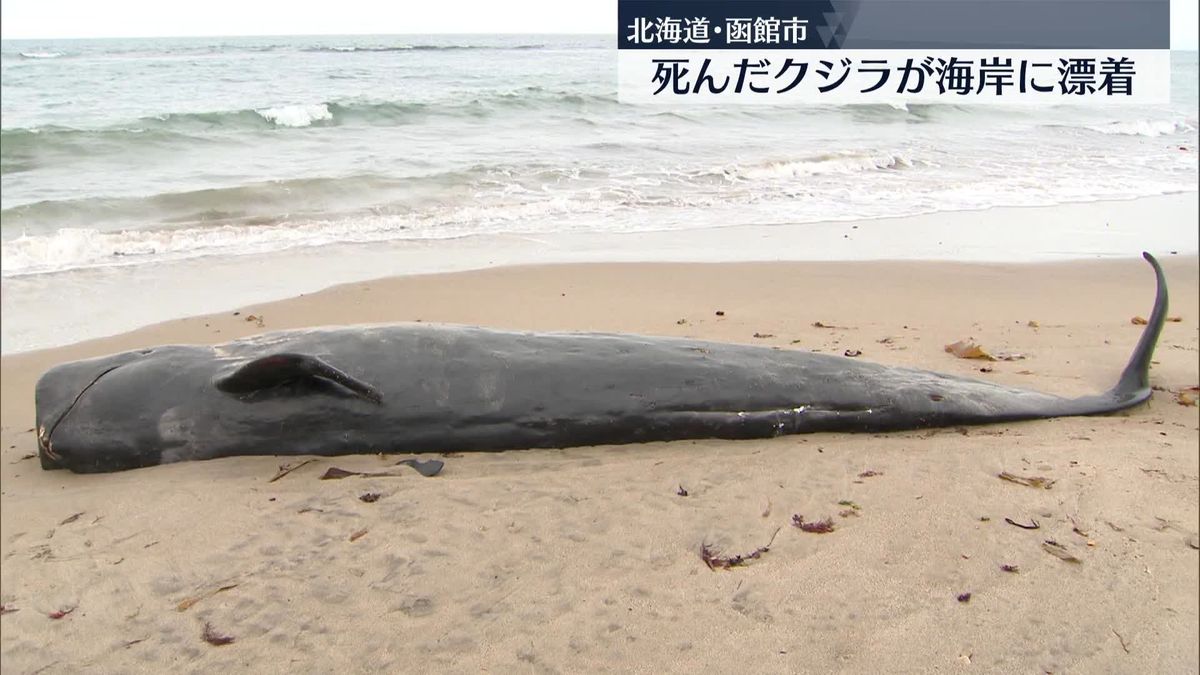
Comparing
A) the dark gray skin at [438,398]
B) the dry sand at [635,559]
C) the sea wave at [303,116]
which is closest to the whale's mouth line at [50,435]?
the dark gray skin at [438,398]

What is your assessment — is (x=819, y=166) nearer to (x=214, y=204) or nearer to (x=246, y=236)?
(x=246, y=236)

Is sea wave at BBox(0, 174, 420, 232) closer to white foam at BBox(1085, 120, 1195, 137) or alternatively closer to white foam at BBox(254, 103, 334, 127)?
white foam at BBox(254, 103, 334, 127)

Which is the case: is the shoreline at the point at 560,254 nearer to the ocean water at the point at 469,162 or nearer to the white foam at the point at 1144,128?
the ocean water at the point at 469,162

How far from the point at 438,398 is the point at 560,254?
5.24 m

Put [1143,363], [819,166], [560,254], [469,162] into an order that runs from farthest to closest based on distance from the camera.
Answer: [819,166]
[469,162]
[560,254]
[1143,363]

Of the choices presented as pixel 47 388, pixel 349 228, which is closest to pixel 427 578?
pixel 47 388

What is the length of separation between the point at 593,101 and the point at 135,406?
64.3 ft

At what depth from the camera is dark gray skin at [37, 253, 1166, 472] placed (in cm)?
421

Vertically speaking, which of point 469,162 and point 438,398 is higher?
point 469,162
